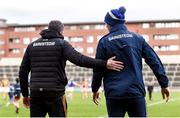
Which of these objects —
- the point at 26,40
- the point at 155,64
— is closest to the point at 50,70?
the point at 155,64

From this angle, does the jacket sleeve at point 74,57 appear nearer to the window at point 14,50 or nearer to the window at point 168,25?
the window at point 168,25

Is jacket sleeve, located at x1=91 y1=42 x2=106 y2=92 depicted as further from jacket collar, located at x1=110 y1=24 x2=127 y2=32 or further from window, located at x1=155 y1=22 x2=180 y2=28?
window, located at x1=155 y1=22 x2=180 y2=28

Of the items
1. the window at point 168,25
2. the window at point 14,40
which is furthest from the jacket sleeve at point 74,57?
the window at point 14,40

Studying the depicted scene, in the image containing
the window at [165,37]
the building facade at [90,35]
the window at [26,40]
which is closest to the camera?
the window at [165,37]

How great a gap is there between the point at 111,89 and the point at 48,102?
1.12 meters

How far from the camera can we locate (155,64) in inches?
311

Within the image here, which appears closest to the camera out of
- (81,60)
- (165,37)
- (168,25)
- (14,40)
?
(81,60)

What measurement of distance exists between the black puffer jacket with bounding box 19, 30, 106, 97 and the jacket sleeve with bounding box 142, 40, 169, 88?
2.66ft

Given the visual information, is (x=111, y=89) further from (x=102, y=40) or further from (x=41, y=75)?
(x=41, y=75)

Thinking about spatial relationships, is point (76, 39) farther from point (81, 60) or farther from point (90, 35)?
point (81, 60)

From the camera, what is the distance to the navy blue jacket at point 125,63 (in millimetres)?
7637

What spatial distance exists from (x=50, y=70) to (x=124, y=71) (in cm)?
119

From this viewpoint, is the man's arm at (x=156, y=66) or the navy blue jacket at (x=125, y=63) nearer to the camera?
the navy blue jacket at (x=125, y=63)

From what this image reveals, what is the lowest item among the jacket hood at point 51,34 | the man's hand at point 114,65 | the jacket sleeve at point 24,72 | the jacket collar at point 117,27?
the jacket sleeve at point 24,72
